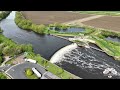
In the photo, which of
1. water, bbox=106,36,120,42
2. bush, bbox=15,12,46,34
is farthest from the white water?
bush, bbox=15,12,46,34

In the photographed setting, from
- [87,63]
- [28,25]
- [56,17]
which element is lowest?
[87,63]

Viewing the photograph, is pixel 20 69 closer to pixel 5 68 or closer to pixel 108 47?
pixel 5 68

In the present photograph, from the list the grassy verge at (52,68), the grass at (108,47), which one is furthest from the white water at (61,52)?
the grass at (108,47)

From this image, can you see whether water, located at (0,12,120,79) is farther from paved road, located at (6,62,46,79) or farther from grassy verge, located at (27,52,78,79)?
paved road, located at (6,62,46,79)

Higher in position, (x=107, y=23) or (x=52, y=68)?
(x=107, y=23)

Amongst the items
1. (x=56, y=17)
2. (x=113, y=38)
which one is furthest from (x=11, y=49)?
(x=113, y=38)

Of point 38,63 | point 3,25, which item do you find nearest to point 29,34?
point 3,25
